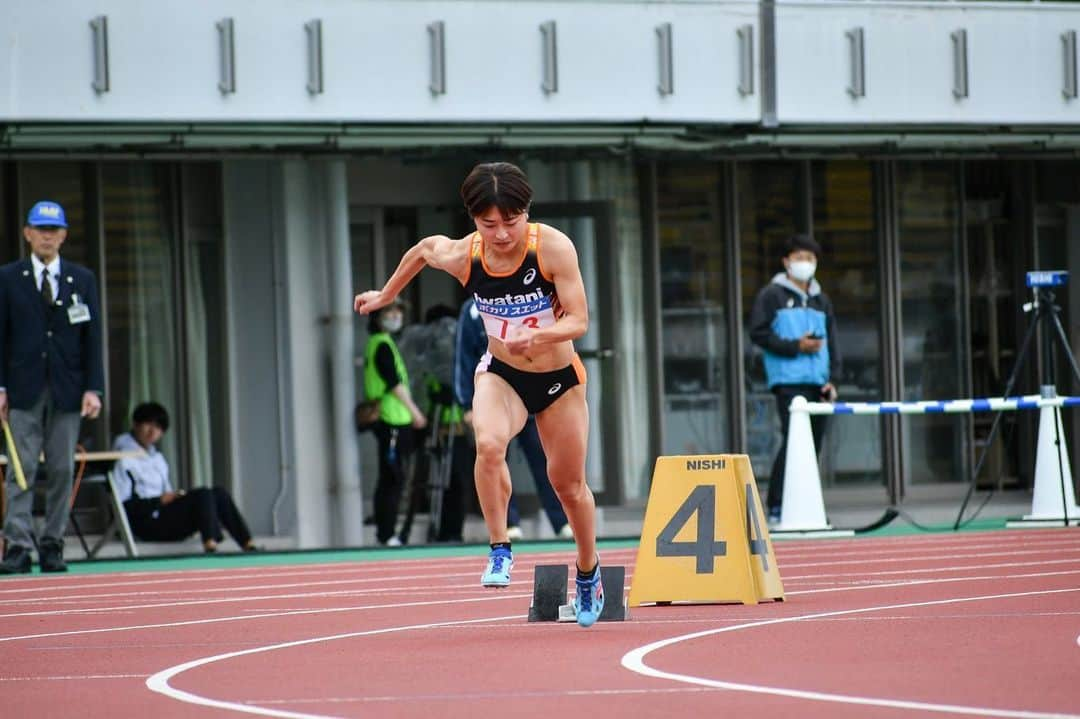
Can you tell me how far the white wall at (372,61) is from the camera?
17.0 m

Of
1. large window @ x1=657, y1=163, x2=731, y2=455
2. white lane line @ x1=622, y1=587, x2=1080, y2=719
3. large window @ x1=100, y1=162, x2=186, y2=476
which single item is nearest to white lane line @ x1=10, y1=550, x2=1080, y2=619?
white lane line @ x1=622, y1=587, x2=1080, y2=719

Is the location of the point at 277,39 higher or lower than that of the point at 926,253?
higher

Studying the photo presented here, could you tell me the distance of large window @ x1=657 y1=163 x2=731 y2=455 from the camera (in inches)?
864

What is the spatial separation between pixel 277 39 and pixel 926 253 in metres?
8.05

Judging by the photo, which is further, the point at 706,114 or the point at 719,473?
the point at 706,114

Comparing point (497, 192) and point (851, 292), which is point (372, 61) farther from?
point (497, 192)

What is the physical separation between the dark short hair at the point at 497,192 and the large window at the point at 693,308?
42.4ft

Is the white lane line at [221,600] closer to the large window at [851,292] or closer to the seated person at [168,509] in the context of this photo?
the seated person at [168,509]

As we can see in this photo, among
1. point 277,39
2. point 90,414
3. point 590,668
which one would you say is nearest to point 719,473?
point 590,668

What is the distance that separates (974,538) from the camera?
1647 centimetres

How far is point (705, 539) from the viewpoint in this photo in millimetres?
10781

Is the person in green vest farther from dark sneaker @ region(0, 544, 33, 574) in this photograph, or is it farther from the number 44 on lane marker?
the number 44 on lane marker

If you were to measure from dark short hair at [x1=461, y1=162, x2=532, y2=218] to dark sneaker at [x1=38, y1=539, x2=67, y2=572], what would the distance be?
652 cm

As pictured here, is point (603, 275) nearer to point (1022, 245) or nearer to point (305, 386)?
point (305, 386)
